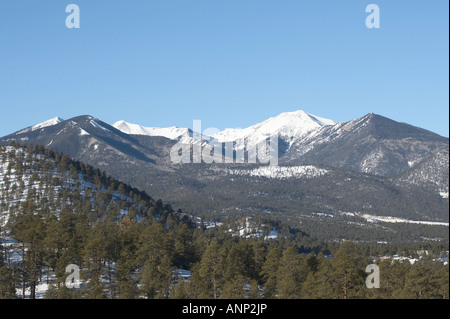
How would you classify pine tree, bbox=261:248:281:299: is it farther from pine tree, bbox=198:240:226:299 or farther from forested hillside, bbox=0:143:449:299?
pine tree, bbox=198:240:226:299

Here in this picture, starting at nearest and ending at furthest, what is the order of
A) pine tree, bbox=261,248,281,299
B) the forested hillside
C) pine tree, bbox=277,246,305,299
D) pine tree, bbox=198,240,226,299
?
the forested hillside < pine tree, bbox=277,246,305,299 < pine tree, bbox=198,240,226,299 < pine tree, bbox=261,248,281,299

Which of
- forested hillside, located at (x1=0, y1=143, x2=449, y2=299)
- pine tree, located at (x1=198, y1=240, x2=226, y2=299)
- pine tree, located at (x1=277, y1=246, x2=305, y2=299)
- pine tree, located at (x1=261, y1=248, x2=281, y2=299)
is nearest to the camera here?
forested hillside, located at (x1=0, y1=143, x2=449, y2=299)

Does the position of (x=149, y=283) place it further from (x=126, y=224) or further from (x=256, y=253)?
(x=126, y=224)

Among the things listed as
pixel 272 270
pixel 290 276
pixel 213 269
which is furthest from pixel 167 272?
pixel 290 276

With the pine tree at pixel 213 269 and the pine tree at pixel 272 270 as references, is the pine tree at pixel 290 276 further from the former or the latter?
the pine tree at pixel 213 269

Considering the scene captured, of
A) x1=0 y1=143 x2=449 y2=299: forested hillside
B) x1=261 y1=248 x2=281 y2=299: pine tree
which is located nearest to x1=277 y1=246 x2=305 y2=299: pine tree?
x1=0 y1=143 x2=449 y2=299: forested hillside

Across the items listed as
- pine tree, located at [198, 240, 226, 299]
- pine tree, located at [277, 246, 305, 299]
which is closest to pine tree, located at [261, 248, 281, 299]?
pine tree, located at [277, 246, 305, 299]

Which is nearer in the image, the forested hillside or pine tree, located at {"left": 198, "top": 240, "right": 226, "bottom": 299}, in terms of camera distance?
the forested hillside

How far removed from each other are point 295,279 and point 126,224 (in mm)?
79297

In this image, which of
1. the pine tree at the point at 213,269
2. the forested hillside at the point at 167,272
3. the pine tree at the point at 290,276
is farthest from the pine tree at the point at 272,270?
the pine tree at the point at 213,269

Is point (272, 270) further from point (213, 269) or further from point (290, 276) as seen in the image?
point (213, 269)

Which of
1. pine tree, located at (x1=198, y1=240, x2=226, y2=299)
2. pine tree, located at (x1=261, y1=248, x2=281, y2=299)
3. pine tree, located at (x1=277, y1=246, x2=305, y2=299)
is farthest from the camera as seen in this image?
pine tree, located at (x1=261, y1=248, x2=281, y2=299)

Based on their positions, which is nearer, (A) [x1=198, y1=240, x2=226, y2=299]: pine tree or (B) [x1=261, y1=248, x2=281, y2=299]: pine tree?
(A) [x1=198, y1=240, x2=226, y2=299]: pine tree

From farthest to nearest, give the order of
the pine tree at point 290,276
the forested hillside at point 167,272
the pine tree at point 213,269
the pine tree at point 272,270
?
the pine tree at point 272,270, the pine tree at point 213,269, the pine tree at point 290,276, the forested hillside at point 167,272
